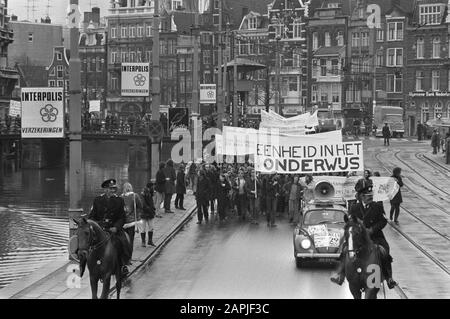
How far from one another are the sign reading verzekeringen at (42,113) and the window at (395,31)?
77.2m

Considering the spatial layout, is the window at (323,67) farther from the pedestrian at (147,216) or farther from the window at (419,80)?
the pedestrian at (147,216)

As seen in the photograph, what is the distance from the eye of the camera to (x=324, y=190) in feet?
95.2

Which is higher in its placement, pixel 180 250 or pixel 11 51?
pixel 11 51

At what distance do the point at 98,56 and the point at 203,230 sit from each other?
302 feet

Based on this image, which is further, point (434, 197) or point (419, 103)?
point (419, 103)

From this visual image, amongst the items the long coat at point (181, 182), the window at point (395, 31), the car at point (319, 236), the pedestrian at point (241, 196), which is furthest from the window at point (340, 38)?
the car at point (319, 236)

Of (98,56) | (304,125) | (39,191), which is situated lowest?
(39,191)

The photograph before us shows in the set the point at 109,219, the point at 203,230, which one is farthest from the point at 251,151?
the point at 109,219

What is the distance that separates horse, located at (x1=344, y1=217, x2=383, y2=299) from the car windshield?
262 inches

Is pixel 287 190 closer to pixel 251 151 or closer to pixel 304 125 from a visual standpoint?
pixel 251 151

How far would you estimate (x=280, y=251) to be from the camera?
23.8 meters

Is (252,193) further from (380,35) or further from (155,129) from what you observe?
(380,35)

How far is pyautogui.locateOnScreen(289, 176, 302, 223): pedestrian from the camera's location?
30125 mm

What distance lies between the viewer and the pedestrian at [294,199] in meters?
30.1
